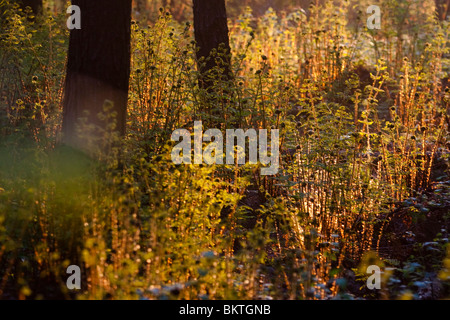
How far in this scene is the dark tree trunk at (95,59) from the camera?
13.8 feet

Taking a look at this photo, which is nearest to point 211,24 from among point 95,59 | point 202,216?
point 95,59

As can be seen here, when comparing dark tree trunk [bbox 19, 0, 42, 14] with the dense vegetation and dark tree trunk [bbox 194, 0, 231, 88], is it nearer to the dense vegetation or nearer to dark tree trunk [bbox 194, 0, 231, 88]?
the dense vegetation

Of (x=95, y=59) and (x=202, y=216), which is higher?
(x=95, y=59)

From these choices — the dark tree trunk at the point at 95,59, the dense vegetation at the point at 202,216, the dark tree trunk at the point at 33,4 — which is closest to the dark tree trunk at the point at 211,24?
the dense vegetation at the point at 202,216

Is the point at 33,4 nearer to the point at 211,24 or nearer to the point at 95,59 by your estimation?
the point at 211,24

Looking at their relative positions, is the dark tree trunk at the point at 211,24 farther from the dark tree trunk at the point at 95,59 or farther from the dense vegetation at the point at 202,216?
the dark tree trunk at the point at 95,59

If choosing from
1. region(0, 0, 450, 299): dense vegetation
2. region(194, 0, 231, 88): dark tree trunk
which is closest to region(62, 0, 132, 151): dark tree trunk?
region(0, 0, 450, 299): dense vegetation

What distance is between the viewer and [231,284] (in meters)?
3.15

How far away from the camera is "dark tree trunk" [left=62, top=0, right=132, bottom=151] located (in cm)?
421

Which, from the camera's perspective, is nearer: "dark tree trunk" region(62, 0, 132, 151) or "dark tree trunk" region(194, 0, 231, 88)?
"dark tree trunk" region(62, 0, 132, 151)

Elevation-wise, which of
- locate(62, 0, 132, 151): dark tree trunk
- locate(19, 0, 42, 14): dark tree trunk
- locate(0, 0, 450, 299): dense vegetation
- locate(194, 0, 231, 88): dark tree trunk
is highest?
locate(19, 0, 42, 14): dark tree trunk

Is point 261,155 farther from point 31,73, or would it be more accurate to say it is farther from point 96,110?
point 31,73

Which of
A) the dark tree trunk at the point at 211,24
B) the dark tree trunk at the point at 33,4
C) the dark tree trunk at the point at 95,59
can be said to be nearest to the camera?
the dark tree trunk at the point at 95,59

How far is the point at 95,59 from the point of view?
4.24m
